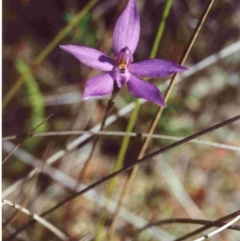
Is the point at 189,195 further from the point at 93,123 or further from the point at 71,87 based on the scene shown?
the point at 71,87

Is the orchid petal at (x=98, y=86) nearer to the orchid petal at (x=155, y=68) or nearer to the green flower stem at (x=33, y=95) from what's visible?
the orchid petal at (x=155, y=68)

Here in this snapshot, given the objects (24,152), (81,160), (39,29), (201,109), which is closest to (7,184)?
(24,152)

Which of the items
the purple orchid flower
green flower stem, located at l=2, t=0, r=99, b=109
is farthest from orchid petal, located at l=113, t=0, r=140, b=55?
green flower stem, located at l=2, t=0, r=99, b=109

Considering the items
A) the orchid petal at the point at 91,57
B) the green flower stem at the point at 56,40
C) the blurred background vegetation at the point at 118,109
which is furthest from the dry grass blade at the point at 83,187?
the orchid petal at the point at 91,57

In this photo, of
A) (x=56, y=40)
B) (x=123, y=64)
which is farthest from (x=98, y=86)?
(x=56, y=40)

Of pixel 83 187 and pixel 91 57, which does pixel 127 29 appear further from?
pixel 83 187

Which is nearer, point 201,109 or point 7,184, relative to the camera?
point 7,184
